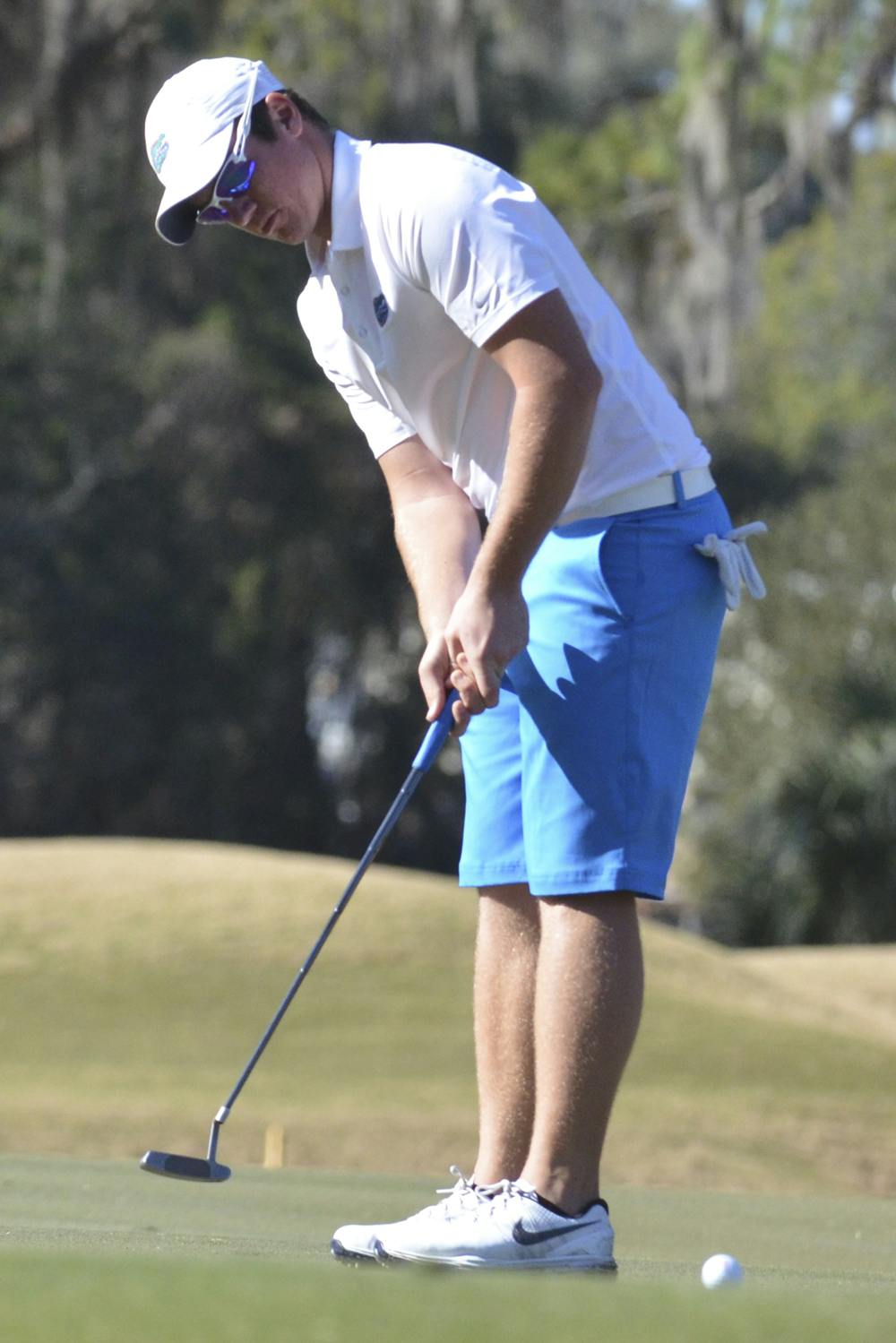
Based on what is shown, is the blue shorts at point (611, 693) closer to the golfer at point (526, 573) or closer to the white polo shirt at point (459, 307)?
the golfer at point (526, 573)

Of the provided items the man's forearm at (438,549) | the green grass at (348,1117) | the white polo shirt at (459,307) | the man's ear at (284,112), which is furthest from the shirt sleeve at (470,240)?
the green grass at (348,1117)

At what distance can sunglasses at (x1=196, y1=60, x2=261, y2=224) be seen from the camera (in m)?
3.35

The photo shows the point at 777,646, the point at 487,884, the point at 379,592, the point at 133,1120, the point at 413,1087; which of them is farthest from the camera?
the point at 379,592

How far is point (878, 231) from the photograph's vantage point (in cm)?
3541

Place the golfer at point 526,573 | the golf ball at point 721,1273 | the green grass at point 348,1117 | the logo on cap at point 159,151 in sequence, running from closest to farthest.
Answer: the green grass at point 348,1117 < the golf ball at point 721,1273 < the golfer at point 526,573 < the logo on cap at point 159,151

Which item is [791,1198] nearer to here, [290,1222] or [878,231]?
[290,1222]

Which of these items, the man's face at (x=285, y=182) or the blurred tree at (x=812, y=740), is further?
the blurred tree at (x=812, y=740)

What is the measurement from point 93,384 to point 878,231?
15511 millimetres

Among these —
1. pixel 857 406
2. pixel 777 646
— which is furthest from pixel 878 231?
pixel 777 646

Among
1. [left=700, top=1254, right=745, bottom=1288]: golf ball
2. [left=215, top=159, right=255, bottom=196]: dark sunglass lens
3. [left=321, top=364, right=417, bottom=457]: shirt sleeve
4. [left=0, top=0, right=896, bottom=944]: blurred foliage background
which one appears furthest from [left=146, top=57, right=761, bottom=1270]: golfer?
[left=0, top=0, right=896, bottom=944]: blurred foliage background

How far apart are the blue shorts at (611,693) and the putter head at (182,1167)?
0.64 metres

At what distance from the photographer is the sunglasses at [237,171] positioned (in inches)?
132

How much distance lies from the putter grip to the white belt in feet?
1.10

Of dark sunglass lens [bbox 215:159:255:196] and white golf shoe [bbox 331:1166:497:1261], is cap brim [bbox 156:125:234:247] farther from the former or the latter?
white golf shoe [bbox 331:1166:497:1261]
